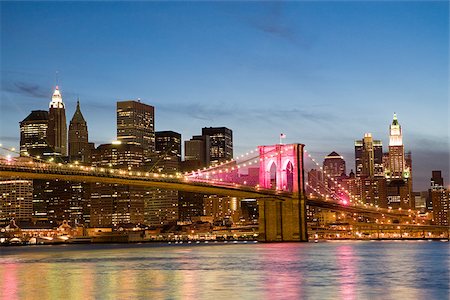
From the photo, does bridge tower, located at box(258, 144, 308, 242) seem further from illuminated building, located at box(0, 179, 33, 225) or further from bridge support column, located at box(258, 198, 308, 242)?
illuminated building, located at box(0, 179, 33, 225)

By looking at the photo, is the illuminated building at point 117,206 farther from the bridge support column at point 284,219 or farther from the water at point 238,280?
the water at point 238,280

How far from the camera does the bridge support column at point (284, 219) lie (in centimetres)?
7969

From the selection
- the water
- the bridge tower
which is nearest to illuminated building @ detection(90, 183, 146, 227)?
the bridge tower

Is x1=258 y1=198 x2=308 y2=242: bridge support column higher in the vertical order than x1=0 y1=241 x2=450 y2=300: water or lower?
higher

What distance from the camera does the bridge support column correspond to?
7969 centimetres

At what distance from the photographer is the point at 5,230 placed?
479 feet

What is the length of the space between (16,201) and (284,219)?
123110mm

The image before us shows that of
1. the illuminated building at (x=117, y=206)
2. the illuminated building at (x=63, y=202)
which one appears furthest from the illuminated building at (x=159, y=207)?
the illuminated building at (x=63, y=202)

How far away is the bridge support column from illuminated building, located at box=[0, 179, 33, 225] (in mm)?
113370

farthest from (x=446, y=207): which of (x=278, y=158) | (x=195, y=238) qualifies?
(x=278, y=158)

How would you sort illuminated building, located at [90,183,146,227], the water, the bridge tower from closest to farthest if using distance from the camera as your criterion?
1. the water
2. the bridge tower
3. illuminated building, located at [90,183,146,227]

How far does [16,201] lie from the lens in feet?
625

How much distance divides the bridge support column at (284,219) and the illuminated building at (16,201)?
372ft

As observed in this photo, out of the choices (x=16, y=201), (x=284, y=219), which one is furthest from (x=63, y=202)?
(x=284, y=219)
